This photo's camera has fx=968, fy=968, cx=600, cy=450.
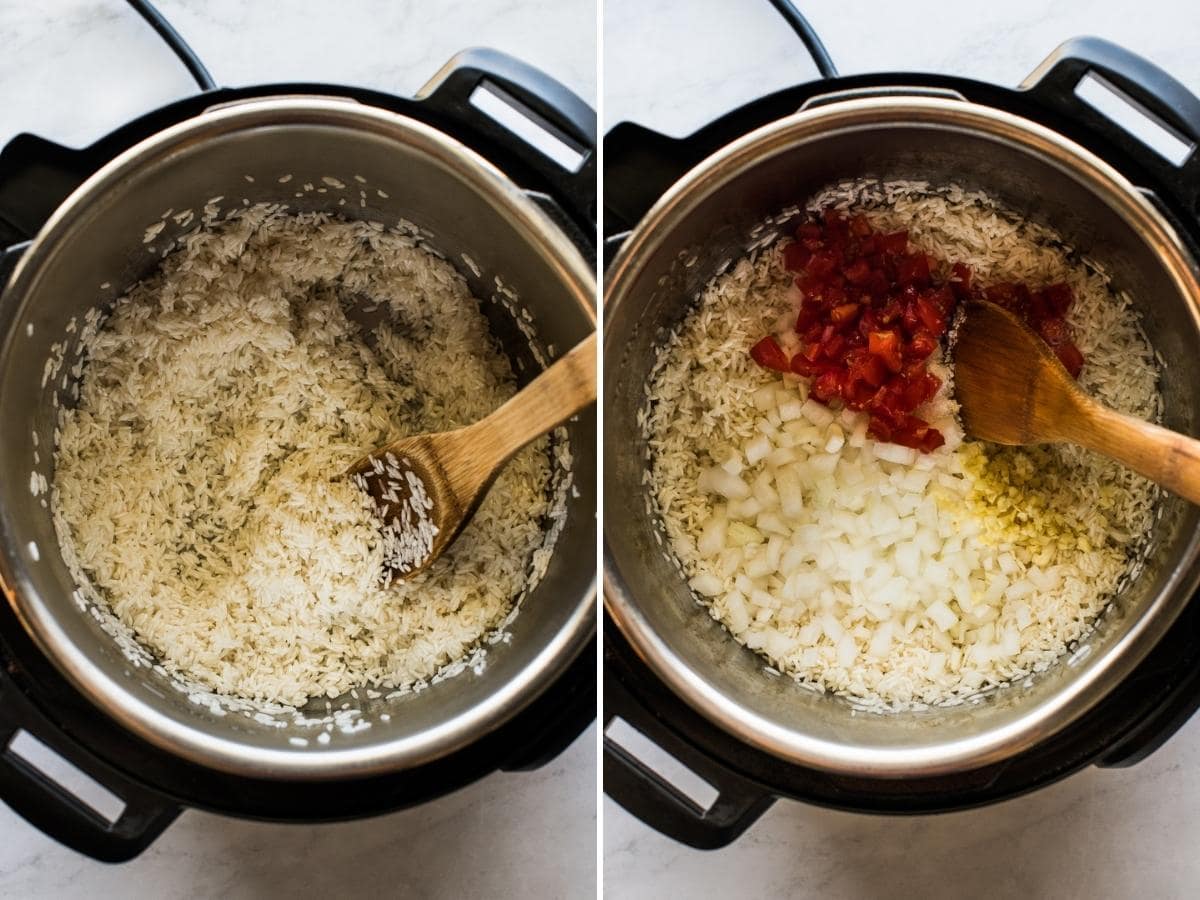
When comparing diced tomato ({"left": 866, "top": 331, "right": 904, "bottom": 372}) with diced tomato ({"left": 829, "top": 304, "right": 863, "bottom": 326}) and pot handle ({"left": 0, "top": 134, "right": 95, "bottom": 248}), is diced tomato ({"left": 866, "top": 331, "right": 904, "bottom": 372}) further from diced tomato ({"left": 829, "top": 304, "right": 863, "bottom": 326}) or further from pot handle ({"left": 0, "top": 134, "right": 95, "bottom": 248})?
pot handle ({"left": 0, "top": 134, "right": 95, "bottom": 248})

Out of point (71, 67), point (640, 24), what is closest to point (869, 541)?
point (640, 24)

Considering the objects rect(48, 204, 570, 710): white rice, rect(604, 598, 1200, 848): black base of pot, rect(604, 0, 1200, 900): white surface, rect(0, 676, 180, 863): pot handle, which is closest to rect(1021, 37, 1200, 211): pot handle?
rect(604, 0, 1200, 900): white surface

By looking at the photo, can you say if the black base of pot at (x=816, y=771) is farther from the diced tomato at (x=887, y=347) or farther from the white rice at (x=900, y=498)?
the diced tomato at (x=887, y=347)

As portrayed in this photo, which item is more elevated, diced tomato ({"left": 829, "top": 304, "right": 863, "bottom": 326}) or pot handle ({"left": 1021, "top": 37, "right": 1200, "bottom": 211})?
pot handle ({"left": 1021, "top": 37, "right": 1200, "bottom": 211})

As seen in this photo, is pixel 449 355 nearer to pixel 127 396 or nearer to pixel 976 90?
pixel 127 396

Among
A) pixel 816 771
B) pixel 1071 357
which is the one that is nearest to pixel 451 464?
pixel 816 771

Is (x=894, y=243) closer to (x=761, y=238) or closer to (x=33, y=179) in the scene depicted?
(x=761, y=238)
